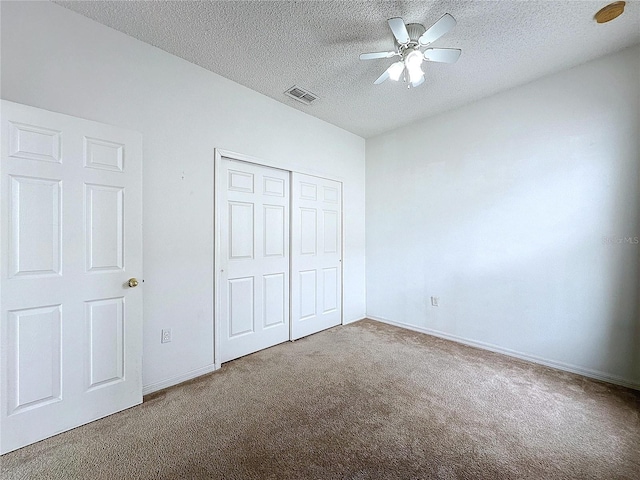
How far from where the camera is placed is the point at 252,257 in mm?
2945

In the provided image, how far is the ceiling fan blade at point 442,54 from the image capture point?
191 cm

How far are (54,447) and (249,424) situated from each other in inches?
43.9

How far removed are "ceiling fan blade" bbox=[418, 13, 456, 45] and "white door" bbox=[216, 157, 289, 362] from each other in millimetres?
1899

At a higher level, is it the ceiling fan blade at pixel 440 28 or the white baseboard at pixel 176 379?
the ceiling fan blade at pixel 440 28


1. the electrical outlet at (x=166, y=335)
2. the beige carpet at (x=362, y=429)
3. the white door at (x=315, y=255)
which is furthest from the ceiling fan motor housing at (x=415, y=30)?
the electrical outlet at (x=166, y=335)

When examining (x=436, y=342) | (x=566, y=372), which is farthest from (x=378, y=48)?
(x=566, y=372)

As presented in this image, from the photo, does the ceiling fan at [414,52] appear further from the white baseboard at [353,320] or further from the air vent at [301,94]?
the white baseboard at [353,320]


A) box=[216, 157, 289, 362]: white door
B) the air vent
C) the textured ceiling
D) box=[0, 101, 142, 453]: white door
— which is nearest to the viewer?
box=[0, 101, 142, 453]: white door

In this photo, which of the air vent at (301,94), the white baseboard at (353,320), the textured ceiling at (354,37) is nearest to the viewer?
the textured ceiling at (354,37)

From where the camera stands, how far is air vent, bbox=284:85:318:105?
9.29 feet

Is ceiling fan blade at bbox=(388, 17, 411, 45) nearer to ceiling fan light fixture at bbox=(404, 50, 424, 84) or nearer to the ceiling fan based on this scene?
the ceiling fan

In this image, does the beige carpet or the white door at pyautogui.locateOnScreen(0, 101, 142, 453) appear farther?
the white door at pyautogui.locateOnScreen(0, 101, 142, 453)

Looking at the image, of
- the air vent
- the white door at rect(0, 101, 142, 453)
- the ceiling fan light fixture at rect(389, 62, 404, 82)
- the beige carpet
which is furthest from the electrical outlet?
the ceiling fan light fixture at rect(389, 62, 404, 82)

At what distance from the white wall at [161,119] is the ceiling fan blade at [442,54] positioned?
1.72 meters
